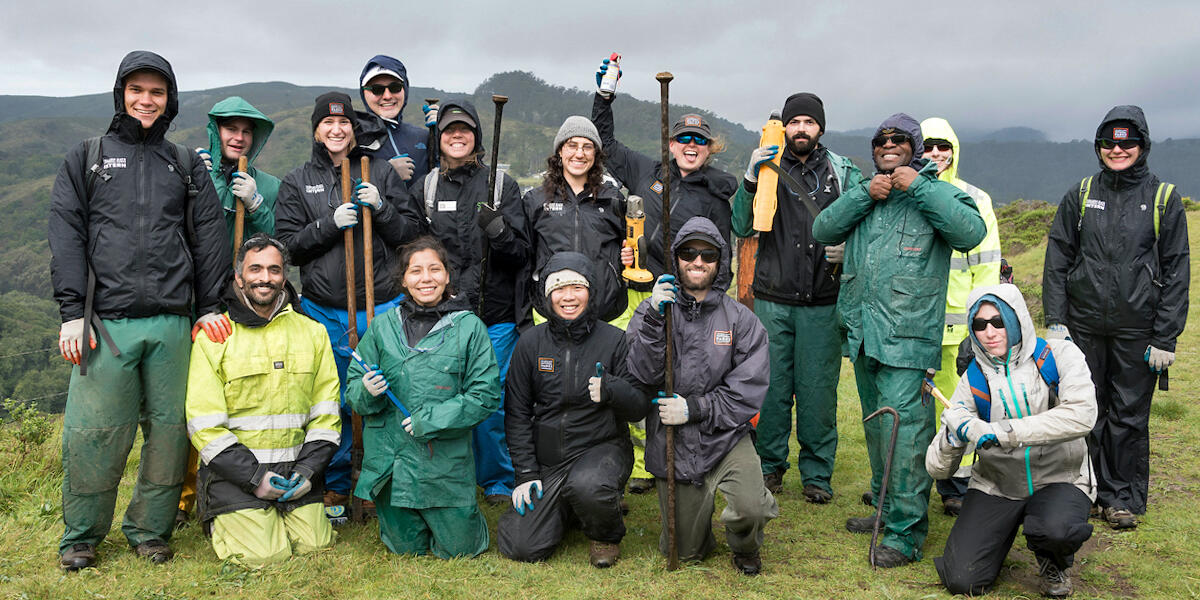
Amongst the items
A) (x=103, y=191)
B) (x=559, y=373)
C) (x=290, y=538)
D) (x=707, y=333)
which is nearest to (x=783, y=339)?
(x=707, y=333)

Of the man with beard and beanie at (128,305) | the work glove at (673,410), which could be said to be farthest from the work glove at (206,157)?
the work glove at (673,410)

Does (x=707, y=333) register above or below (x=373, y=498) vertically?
above

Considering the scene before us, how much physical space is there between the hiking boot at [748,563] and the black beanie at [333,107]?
4129mm

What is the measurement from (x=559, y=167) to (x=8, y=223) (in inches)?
5901

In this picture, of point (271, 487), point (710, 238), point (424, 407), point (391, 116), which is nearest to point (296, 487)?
point (271, 487)

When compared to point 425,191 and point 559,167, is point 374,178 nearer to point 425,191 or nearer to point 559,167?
point 425,191

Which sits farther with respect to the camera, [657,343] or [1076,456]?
[657,343]

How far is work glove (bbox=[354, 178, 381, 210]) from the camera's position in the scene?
18.3ft

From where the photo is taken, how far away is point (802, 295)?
5.97m

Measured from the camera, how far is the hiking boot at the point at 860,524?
550cm

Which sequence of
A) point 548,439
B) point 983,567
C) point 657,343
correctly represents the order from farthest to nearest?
point 548,439, point 657,343, point 983,567

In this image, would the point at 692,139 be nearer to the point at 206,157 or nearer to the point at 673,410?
the point at 673,410

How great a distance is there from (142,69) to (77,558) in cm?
297

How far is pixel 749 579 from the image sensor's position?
476 cm
